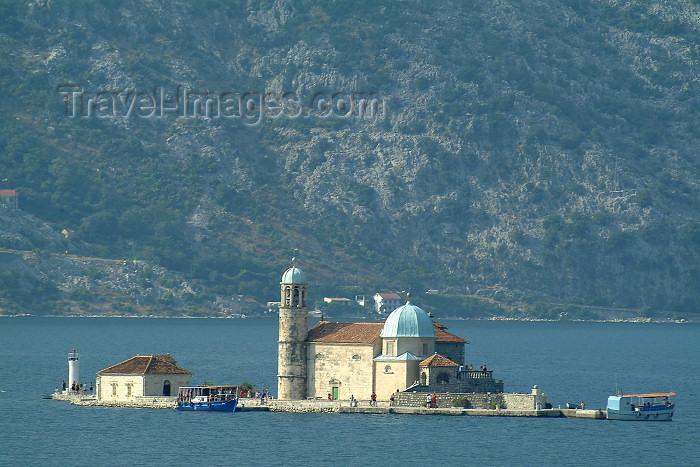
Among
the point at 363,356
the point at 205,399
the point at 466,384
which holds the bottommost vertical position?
the point at 205,399

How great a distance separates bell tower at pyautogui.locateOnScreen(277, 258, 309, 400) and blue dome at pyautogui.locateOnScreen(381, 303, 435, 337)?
5.46 metres

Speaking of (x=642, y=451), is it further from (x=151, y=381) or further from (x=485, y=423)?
(x=151, y=381)

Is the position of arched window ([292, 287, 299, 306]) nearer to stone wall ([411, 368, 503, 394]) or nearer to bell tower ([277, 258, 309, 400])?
bell tower ([277, 258, 309, 400])

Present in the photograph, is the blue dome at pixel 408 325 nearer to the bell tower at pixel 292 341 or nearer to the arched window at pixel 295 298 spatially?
the bell tower at pixel 292 341

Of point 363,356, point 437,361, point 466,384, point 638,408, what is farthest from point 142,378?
point 638,408

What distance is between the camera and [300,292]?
109 m

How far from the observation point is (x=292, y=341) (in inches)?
4235

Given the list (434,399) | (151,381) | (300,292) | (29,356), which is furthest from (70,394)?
(29,356)

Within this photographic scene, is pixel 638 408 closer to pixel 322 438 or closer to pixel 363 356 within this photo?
pixel 363 356

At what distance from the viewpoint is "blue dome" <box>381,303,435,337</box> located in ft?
344

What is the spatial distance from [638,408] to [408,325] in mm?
15808

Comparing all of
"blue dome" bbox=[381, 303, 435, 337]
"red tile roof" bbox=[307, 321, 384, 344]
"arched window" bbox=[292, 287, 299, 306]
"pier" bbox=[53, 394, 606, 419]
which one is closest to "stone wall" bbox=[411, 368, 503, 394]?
"pier" bbox=[53, 394, 606, 419]

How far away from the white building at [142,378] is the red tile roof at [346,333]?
951cm

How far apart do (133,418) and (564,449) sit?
90.5 feet
